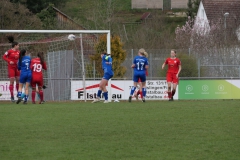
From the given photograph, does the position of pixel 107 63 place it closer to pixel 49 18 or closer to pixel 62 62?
pixel 62 62

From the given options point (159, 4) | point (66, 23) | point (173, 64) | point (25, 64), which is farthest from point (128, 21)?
point (25, 64)

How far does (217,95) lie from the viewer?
27344 millimetres

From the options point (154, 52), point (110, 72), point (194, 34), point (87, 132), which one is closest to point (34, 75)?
point (110, 72)

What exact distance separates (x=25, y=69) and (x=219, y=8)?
40.1 metres

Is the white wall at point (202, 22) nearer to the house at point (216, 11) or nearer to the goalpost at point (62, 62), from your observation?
the house at point (216, 11)

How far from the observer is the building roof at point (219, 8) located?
177ft

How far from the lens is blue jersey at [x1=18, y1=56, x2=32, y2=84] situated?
61.9 feet

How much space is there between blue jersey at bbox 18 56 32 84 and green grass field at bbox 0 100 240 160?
208 inches

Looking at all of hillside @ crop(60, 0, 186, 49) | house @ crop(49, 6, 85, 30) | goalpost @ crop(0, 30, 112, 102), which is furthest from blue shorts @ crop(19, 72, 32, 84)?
house @ crop(49, 6, 85, 30)

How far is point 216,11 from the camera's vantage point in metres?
57.2

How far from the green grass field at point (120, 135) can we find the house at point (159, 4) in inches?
2489

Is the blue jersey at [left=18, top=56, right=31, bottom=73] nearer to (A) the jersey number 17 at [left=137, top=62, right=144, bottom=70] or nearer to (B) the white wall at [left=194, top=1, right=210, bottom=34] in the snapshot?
(A) the jersey number 17 at [left=137, top=62, right=144, bottom=70]

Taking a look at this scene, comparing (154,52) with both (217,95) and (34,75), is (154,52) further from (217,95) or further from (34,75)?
(34,75)

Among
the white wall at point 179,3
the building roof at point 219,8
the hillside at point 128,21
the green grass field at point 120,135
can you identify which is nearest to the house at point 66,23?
the hillside at point 128,21
